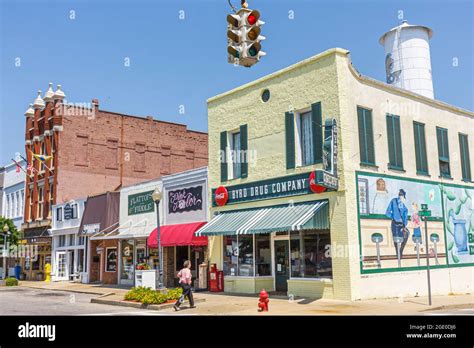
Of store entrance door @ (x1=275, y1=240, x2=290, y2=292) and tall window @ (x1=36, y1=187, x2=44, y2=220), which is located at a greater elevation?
tall window @ (x1=36, y1=187, x2=44, y2=220)

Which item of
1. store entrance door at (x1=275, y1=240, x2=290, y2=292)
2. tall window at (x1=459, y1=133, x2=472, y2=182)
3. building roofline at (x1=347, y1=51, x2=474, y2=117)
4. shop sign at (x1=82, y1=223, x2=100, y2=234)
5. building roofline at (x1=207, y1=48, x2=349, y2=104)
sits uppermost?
building roofline at (x1=207, y1=48, x2=349, y2=104)

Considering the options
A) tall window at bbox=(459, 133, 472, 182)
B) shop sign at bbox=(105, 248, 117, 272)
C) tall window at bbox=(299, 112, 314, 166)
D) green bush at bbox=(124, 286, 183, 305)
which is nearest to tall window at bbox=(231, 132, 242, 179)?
tall window at bbox=(299, 112, 314, 166)

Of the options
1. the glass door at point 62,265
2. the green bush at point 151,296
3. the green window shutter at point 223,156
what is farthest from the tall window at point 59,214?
the green bush at point 151,296

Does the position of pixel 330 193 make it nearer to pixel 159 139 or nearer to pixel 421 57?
pixel 421 57

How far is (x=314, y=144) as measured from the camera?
19531 millimetres

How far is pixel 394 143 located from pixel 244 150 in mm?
6507

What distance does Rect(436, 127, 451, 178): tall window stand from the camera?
22.9 metres

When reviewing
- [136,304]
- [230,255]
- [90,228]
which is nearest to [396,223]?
[230,255]

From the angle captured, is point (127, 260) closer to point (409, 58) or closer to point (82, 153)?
point (82, 153)

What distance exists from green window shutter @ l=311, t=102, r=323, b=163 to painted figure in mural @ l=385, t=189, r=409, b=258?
3434 millimetres

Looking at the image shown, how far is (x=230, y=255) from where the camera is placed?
75.4 feet

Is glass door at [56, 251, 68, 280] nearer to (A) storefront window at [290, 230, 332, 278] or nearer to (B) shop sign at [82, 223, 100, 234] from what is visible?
(B) shop sign at [82, 223, 100, 234]

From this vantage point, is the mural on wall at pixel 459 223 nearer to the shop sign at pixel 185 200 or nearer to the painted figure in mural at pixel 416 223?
the painted figure in mural at pixel 416 223
